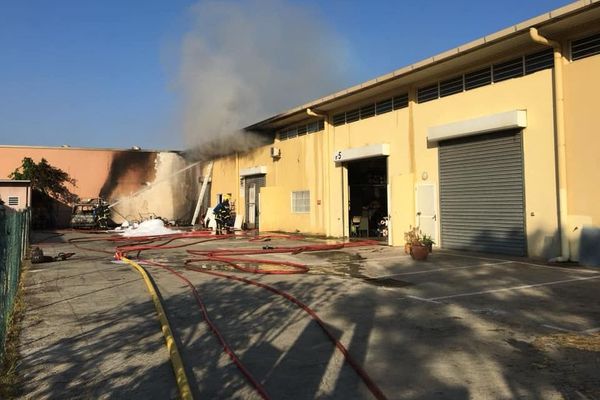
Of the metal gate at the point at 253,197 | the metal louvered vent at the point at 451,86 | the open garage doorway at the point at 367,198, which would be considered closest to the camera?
the metal louvered vent at the point at 451,86

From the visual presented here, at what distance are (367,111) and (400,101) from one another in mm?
1990

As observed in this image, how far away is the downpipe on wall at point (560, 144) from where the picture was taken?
1161cm

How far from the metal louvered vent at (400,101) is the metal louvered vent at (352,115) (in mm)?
2302

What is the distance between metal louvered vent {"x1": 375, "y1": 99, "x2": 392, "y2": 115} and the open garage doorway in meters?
2.70

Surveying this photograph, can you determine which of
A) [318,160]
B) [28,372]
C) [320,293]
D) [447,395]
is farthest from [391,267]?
[318,160]

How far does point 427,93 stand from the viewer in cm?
1592

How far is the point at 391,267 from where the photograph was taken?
38.1 ft

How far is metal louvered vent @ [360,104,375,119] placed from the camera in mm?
18656

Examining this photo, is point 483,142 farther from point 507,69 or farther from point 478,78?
point 507,69

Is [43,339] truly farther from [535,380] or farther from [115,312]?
[535,380]

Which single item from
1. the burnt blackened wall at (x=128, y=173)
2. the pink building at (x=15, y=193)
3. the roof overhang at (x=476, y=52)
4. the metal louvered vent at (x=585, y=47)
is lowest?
the pink building at (x=15, y=193)

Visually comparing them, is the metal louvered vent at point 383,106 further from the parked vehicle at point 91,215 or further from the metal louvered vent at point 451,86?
the parked vehicle at point 91,215

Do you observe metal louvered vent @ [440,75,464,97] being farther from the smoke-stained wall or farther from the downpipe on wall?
the smoke-stained wall

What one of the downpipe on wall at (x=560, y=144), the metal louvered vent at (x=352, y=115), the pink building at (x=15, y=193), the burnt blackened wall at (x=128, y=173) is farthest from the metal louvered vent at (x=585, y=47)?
the burnt blackened wall at (x=128, y=173)
